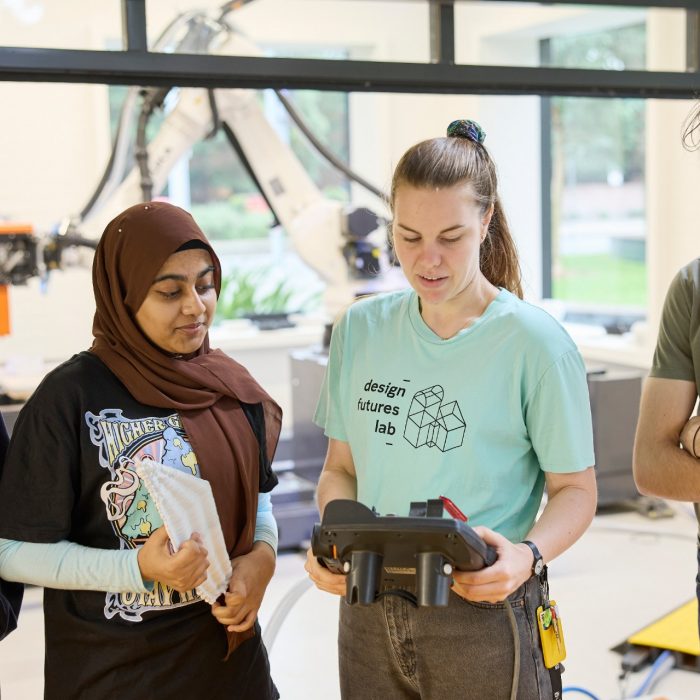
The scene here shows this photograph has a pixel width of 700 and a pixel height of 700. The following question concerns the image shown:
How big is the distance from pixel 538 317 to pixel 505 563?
0.37 metres

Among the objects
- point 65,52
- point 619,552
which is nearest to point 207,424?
point 65,52

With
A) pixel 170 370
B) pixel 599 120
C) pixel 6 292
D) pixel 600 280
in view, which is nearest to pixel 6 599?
pixel 170 370

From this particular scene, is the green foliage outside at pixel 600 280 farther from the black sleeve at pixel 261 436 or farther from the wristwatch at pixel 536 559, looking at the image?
the wristwatch at pixel 536 559

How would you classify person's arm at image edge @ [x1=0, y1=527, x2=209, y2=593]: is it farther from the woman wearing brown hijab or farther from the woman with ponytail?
the woman with ponytail

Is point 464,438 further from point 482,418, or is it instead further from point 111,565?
point 111,565

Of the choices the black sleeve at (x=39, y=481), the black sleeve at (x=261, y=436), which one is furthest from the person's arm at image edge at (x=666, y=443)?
the black sleeve at (x=39, y=481)

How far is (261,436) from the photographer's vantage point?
5.31 feet

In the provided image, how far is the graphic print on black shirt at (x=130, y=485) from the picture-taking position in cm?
141

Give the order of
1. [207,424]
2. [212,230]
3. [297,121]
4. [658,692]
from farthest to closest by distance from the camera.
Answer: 1. [212,230]
2. [297,121]
3. [658,692]
4. [207,424]

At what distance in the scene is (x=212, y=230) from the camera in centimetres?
618

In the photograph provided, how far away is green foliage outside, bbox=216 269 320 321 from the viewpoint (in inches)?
235

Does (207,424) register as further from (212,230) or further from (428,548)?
(212,230)

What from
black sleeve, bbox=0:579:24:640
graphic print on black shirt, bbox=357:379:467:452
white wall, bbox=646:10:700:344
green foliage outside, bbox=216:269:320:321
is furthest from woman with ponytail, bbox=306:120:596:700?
green foliage outside, bbox=216:269:320:321

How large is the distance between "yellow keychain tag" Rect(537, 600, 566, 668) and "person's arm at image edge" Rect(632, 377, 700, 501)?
29 cm
